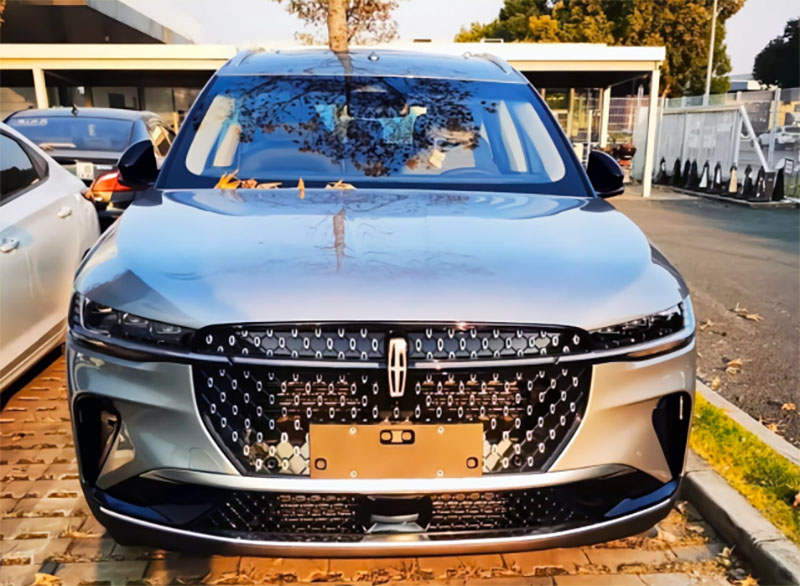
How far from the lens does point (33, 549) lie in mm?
2715

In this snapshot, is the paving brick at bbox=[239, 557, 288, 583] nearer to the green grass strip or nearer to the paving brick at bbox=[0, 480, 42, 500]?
the paving brick at bbox=[0, 480, 42, 500]

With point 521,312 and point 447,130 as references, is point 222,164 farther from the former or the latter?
point 521,312

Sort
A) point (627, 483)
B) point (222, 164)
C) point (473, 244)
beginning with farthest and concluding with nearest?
point (222, 164), point (473, 244), point (627, 483)

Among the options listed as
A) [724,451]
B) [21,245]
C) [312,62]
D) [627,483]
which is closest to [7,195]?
[21,245]

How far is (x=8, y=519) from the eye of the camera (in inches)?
115

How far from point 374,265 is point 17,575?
1731 millimetres

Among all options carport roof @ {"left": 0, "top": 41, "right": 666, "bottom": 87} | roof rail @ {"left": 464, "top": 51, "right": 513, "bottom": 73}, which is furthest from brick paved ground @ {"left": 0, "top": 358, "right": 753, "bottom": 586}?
carport roof @ {"left": 0, "top": 41, "right": 666, "bottom": 87}

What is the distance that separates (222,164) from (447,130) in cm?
104

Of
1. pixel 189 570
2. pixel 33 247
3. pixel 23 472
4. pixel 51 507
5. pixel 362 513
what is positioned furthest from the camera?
pixel 33 247

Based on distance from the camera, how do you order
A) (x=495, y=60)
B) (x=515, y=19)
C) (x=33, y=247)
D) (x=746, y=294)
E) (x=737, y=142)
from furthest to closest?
(x=515, y=19) < (x=737, y=142) < (x=746, y=294) < (x=495, y=60) < (x=33, y=247)

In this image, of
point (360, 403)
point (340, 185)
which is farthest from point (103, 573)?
point (340, 185)

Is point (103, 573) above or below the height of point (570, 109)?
below

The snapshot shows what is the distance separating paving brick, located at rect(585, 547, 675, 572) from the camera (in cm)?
268

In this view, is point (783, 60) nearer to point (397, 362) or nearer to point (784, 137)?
point (784, 137)
